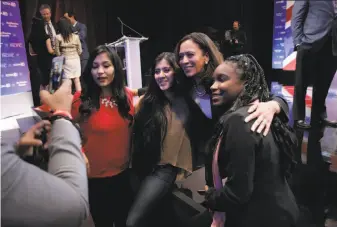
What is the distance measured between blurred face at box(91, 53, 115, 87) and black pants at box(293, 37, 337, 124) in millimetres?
730

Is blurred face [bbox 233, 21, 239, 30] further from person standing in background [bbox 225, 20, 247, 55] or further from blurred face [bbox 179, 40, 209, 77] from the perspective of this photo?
blurred face [bbox 179, 40, 209, 77]

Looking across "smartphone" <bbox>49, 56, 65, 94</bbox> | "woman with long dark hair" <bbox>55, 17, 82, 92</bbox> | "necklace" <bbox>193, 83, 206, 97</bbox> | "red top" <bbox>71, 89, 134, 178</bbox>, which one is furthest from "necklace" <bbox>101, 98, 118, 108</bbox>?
"necklace" <bbox>193, 83, 206, 97</bbox>

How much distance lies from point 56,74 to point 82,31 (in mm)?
286

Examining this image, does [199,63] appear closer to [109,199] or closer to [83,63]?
[83,63]

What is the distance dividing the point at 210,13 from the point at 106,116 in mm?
698

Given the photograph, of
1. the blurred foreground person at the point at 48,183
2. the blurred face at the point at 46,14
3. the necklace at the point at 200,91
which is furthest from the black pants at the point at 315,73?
the blurred face at the point at 46,14

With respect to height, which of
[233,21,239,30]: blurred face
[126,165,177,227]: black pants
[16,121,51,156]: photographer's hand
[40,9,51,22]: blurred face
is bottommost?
[126,165,177,227]: black pants

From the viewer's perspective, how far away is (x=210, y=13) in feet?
4.37

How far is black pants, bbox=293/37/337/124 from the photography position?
971 millimetres

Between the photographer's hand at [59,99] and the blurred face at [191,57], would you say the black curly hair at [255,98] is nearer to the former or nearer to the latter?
the blurred face at [191,57]

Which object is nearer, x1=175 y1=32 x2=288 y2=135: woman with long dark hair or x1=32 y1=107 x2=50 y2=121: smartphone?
x1=32 y1=107 x2=50 y2=121: smartphone

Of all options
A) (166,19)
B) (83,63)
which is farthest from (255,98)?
(83,63)

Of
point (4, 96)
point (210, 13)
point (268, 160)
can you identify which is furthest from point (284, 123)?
point (4, 96)

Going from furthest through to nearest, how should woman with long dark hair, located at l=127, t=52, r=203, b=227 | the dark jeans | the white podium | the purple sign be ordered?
woman with long dark hair, located at l=127, t=52, r=203, b=227, the white podium, the dark jeans, the purple sign
